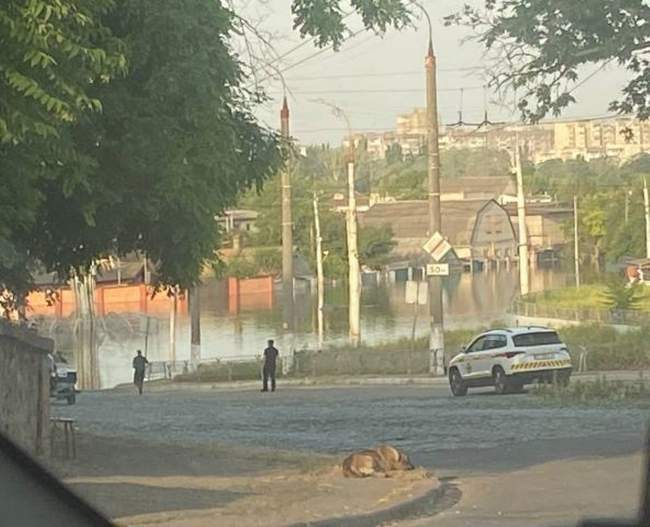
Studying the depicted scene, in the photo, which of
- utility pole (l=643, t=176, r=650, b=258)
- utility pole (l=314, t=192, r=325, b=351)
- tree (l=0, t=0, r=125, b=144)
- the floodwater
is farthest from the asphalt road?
the floodwater

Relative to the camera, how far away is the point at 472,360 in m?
32.6

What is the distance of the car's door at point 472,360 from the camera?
32.4 metres

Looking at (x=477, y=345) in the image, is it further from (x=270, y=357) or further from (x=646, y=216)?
(x=646, y=216)

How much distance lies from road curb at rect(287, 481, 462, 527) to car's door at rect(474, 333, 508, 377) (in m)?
17.5

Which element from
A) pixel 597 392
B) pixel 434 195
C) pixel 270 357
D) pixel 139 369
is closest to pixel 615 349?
pixel 434 195

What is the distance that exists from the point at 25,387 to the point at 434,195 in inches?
924

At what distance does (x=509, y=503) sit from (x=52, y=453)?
5.58m

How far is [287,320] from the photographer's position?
44812 millimetres

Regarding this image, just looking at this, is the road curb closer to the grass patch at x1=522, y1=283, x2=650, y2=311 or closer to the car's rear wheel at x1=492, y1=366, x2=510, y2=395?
the car's rear wheel at x1=492, y1=366, x2=510, y2=395

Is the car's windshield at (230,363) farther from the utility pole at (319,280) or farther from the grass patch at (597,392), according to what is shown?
the utility pole at (319,280)

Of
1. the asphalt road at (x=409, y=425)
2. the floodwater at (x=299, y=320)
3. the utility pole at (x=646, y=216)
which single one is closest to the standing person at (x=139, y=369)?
the asphalt road at (x=409, y=425)

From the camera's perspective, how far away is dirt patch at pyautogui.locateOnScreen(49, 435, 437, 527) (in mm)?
11586

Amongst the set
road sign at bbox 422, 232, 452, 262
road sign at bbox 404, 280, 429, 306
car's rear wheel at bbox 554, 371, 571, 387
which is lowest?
car's rear wheel at bbox 554, 371, 571, 387

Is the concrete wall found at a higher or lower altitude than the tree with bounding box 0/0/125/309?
lower
